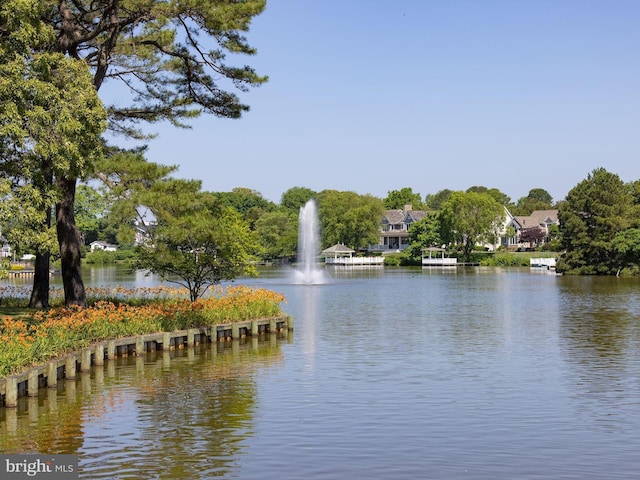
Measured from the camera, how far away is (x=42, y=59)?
2464cm

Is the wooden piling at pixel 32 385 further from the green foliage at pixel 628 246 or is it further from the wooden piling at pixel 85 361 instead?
the green foliage at pixel 628 246

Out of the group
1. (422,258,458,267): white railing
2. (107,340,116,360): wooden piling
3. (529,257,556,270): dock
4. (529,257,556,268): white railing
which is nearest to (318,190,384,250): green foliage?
(422,258,458,267): white railing

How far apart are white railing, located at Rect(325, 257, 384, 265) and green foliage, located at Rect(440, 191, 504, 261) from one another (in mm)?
12365

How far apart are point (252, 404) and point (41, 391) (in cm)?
605

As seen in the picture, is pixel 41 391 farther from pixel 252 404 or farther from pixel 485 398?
pixel 485 398

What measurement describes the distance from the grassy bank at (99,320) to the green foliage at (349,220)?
10840 cm

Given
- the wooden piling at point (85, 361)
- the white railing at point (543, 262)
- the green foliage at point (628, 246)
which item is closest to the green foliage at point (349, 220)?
the white railing at point (543, 262)

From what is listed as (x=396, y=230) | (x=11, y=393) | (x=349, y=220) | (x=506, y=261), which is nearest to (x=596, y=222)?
(x=506, y=261)

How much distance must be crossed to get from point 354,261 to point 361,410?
118 meters

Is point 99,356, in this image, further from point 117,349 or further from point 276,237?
point 276,237

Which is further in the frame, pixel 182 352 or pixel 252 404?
pixel 182 352

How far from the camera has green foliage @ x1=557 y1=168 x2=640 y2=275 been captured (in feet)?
314

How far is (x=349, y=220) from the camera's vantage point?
149 meters

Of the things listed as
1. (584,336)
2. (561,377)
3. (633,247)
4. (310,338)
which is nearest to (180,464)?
(561,377)
